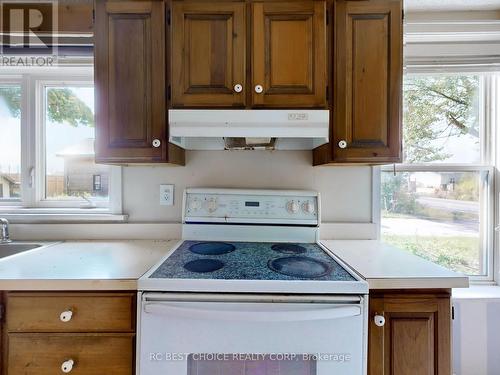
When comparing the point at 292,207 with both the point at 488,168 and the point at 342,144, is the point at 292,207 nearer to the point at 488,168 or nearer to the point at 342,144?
the point at 342,144

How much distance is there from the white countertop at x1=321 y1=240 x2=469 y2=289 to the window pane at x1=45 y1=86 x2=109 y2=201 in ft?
4.77

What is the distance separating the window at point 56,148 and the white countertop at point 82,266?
349mm

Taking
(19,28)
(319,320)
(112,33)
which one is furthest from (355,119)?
(19,28)

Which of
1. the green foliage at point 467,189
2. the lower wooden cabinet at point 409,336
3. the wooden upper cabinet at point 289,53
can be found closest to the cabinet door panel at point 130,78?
the wooden upper cabinet at point 289,53

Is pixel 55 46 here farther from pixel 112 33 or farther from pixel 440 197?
pixel 440 197

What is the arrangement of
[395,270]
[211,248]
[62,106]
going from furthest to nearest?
[62,106] → [211,248] → [395,270]

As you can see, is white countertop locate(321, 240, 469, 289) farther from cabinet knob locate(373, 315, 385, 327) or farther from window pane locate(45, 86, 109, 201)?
window pane locate(45, 86, 109, 201)

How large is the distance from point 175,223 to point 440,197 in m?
1.61

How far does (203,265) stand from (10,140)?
5.02 ft

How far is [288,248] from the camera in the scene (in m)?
1.28

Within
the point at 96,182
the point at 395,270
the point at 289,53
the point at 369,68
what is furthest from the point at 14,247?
the point at 369,68

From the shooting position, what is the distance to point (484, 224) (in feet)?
5.22

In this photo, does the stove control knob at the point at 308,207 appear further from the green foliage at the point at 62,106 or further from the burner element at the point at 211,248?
the green foliage at the point at 62,106

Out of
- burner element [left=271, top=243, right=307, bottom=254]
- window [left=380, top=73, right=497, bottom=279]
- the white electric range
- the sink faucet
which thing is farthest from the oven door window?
the sink faucet
